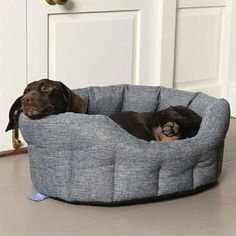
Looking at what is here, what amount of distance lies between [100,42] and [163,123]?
723 mm

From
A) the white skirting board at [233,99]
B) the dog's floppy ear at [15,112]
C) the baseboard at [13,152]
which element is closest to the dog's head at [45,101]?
the dog's floppy ear at [15,112]

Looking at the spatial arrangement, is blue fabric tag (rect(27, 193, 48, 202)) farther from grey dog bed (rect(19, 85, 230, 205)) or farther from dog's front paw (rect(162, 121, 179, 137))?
dog's front paw (rect(162, 121, 179, 137))

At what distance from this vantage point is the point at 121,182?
209 centimetres

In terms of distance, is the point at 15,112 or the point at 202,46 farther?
the point at 202,46

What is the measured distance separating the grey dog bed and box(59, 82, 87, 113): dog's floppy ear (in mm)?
198

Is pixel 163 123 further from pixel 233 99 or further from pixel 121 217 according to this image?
pixel 233 99

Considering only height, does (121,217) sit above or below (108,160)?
below

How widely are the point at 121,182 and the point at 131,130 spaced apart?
0.32 metres

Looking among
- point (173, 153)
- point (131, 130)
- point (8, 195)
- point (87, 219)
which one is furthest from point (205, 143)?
point (8, 195)

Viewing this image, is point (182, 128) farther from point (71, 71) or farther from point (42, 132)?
point (71, 71)

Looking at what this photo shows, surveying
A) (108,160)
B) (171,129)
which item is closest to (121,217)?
(108,160)

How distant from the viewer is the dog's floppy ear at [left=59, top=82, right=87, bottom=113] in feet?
7.53

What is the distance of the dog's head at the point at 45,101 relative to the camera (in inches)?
85.7

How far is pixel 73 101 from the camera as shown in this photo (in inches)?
91.4
